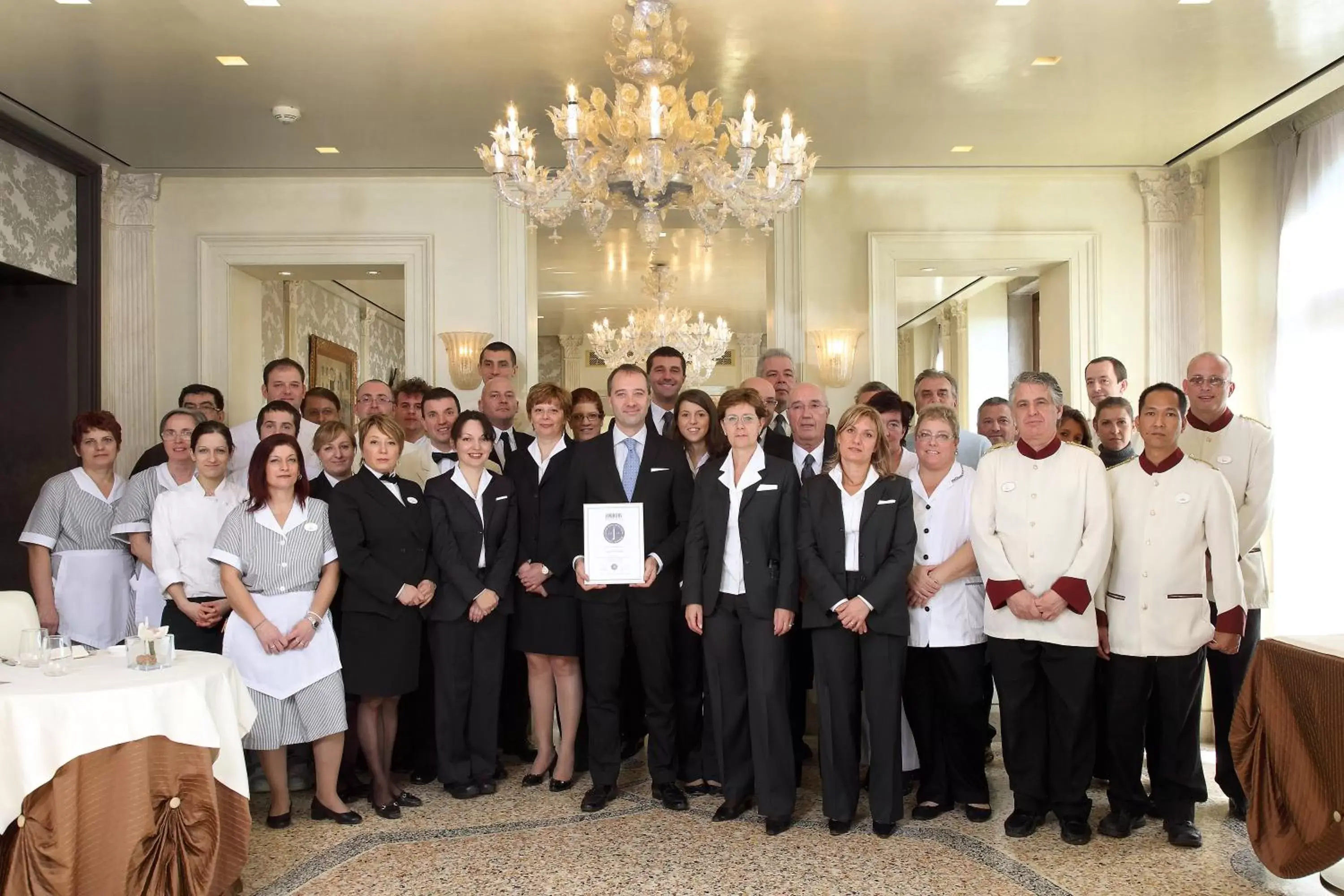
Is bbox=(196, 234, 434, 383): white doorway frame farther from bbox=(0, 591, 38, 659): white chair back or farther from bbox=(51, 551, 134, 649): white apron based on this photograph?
bbox=(0, 591, 38, 659): white chair back

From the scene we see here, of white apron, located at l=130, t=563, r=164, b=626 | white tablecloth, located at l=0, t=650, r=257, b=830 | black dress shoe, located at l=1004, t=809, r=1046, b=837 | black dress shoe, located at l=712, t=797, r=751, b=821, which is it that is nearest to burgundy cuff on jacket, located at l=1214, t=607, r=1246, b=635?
black dress shoe, located at l=1004, t=809, r=1046, b=837

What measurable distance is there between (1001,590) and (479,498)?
2090 mm

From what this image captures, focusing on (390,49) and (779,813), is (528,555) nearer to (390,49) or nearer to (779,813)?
(779,813)

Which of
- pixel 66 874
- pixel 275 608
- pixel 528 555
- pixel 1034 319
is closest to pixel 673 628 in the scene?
pixel 528 555

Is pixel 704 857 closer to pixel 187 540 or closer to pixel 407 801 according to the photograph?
pixel 407 801

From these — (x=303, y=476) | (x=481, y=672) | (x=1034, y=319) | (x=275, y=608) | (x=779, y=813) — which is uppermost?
(x=1034, y=319)

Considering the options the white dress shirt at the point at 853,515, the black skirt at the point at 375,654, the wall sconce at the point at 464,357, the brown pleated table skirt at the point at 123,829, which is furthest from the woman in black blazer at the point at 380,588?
the wall sconce at the point at 464,357

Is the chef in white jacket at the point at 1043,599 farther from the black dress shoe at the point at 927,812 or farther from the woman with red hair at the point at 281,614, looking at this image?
the woman with red hair at the point at 281,614

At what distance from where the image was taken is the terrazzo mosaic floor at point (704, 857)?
11.7ft

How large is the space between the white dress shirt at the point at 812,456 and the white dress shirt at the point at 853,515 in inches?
24.6

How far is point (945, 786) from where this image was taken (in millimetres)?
4242

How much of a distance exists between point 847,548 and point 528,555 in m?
1.37

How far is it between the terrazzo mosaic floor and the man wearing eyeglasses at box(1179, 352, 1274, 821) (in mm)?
324

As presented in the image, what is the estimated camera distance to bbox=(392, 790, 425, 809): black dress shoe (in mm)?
4391
